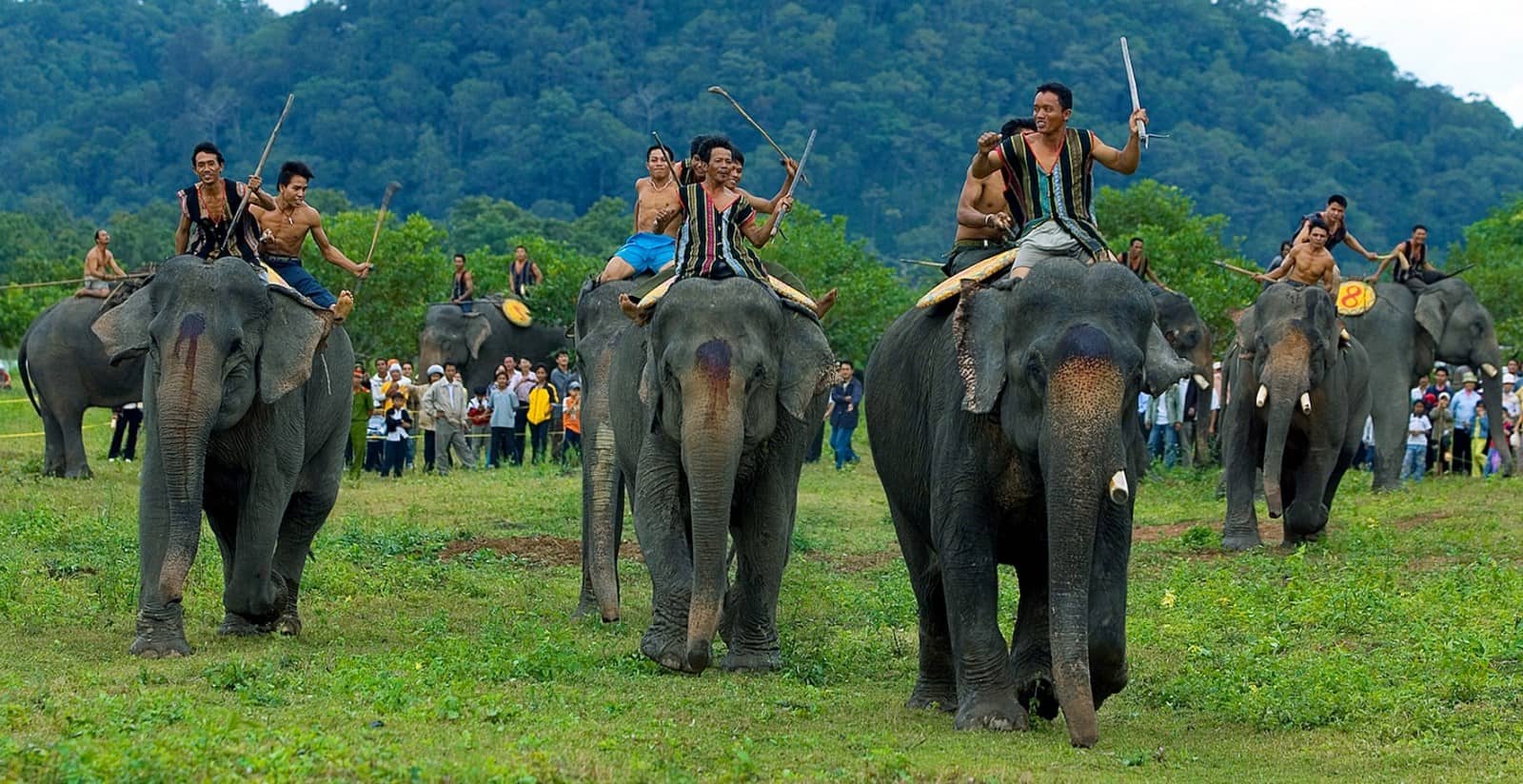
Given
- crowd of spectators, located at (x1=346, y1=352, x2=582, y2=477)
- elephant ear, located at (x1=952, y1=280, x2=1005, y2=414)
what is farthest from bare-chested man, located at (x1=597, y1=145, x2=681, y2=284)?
crowd of spectators, located at (x1=346, y1=352, x2=582, y2=477)

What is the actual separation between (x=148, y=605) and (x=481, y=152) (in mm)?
119005

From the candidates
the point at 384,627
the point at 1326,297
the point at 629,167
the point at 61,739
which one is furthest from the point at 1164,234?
the point at 629,167

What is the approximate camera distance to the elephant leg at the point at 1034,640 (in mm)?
9383

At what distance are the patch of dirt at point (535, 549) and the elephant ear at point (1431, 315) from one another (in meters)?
11.7

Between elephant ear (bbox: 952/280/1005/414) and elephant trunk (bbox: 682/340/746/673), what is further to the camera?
elephant trunk (bbox: 682/340/746/673)

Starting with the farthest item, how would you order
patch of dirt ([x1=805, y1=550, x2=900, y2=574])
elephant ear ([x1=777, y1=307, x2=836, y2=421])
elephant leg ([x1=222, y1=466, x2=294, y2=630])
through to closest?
patch of dirt ([x1=805, y1=550, x2=900, y2=574]), elephant leg ([x1=222, y1=466, x2=294, y2=630]), elephant ear ([x1=777, y1=307, x2=836, y2=421])

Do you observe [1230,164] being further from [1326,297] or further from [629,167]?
[1326,297]

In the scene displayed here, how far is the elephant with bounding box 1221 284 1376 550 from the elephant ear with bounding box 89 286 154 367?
8.78m

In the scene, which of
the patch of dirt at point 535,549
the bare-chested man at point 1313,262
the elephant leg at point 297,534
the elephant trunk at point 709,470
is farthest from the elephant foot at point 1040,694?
the bare-chested man at point 1313,262

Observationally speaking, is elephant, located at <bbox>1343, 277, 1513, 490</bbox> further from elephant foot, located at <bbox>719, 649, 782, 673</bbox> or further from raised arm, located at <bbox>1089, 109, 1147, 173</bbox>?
raised arm, located at <bbox>1089, 109, 1147, 173</bbox>

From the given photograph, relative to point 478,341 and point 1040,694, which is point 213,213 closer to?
point 1040,694

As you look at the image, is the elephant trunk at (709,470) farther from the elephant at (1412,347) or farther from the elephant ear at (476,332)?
the elephant ear at (476,332)

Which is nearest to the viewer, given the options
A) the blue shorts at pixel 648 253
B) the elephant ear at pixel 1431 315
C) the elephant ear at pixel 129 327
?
the elephant ear at pixel 129 327

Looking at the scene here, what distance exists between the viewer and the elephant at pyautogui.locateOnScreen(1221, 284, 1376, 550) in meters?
17.3
